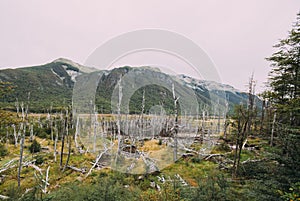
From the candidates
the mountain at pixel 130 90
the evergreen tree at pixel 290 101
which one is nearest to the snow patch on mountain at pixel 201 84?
the mountain at pixel 130 90

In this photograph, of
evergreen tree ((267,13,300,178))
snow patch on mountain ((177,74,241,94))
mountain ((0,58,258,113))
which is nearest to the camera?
evergreen tree ((267,13,300,178))

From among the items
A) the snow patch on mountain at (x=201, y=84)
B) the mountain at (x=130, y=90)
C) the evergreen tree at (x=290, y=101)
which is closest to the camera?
the evergreen tree at (x=290, y=101)

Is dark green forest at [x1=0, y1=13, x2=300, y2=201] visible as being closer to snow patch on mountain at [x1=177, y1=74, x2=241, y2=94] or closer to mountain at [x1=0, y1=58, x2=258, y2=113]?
mountain at [x1=0, y1=58, x2=258, y2=113]

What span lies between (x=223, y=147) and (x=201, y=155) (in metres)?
3.26

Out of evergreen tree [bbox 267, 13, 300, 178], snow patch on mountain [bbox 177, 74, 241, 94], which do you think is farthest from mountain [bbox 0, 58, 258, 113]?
evergreen tree [bbox 267, 13, 300, 178]

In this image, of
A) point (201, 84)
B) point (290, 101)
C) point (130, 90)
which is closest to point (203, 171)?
point (290, 101)

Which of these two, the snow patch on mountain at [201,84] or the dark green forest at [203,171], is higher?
the snow patch on mountain at [201,84]

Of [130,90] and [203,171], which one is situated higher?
[130,90]

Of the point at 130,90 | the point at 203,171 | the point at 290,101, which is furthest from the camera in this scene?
the point at 130,90

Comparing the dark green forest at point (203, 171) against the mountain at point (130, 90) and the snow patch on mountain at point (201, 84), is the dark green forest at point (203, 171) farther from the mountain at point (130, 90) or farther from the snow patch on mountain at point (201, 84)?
the snow patch on mountain at point (201, 84)

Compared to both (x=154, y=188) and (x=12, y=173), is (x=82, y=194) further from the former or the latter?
(x=12, y=173)

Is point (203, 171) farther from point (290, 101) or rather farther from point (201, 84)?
point (201, 84)

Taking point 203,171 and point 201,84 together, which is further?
point 201,84

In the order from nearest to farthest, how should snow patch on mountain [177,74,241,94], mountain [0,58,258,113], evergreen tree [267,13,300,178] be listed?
evergreen tree [267,13,300,178] < snow patch on mountain [177,74,241,94] < mountain [0,58,258,113]
